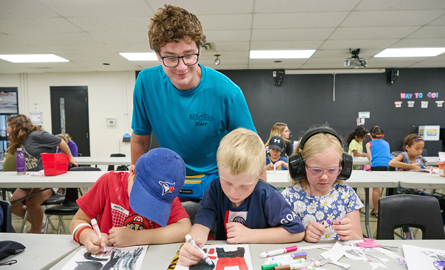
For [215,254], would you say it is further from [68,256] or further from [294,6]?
[294,6]

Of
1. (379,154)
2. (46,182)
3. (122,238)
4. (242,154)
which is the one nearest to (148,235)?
(122,238)

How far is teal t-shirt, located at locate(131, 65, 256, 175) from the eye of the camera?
1176 mm

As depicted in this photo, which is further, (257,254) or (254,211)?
(254,211)

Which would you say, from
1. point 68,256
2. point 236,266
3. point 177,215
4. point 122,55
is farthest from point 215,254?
point 122,55

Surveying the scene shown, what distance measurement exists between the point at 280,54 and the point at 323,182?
4428mm

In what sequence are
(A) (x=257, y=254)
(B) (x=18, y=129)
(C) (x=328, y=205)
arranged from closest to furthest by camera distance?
(A) (x=257, y=254) < (C) (x=328, y=205) < (B) (x=18, y=129)

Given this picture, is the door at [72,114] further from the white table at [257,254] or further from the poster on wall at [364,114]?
the poster on wall at [364,114]

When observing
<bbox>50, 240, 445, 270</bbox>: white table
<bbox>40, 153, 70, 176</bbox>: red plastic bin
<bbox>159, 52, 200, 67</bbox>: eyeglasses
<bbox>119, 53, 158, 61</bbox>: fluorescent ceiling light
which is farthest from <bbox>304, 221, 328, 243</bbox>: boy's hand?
<bbox>119, 53, 158, 61</bbox>: fluorescent ceiling light

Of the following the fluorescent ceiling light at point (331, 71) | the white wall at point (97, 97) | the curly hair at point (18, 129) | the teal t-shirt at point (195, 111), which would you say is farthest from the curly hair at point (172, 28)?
the white wall at point (97, 97)

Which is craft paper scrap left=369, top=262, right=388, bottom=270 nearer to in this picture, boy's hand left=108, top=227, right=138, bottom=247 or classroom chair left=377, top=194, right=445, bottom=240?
classroom chair left=377, top=194, right=445, bottom=240

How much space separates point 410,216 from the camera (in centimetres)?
140

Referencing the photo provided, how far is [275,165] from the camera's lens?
3.09 meters

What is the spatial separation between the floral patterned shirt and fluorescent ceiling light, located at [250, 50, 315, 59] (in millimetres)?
4137

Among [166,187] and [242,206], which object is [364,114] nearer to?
[242,206]
